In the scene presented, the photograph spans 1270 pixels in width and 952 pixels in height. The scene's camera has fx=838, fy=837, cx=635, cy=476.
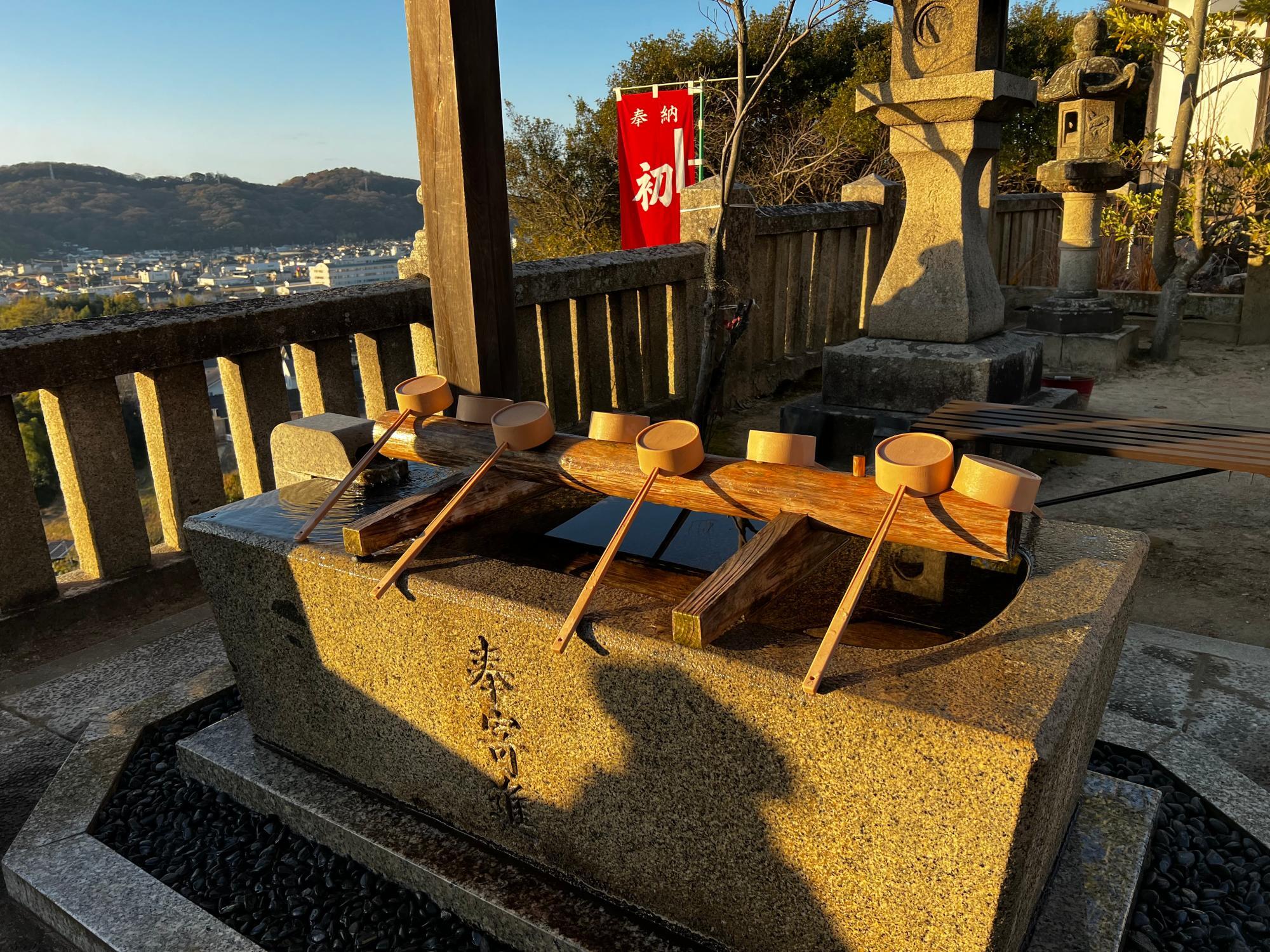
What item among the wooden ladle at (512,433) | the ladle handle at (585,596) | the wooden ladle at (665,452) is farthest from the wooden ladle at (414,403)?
the ladle handle at (585,596)

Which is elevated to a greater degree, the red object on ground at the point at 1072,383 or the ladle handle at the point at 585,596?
the ladle handle at the point at 585,596

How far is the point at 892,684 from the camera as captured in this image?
4.13ft

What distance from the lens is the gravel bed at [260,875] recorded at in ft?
5.95

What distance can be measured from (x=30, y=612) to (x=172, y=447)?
73 centimetres

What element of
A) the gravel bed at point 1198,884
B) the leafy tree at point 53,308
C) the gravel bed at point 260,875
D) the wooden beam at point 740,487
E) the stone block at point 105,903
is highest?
the wooden beam at point 740,487

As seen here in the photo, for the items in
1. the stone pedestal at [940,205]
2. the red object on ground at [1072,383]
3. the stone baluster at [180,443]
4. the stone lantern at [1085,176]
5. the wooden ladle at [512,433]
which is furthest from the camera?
the stone lantern at [1085,176]

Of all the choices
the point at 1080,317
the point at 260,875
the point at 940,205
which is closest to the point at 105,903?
the point at 260,875

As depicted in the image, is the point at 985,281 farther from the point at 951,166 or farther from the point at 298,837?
the point at 298,837

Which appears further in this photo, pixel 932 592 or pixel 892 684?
pixel 932 592

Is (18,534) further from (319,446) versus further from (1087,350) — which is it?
(1087,350)

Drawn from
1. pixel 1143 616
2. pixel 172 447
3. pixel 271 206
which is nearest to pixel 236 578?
pixel 172 447

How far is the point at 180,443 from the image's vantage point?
3.19m

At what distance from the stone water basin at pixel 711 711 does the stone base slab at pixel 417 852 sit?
0.04 m

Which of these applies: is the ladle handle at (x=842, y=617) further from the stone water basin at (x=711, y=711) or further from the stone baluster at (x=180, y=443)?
the stone baluster at (x=180, y=443)
